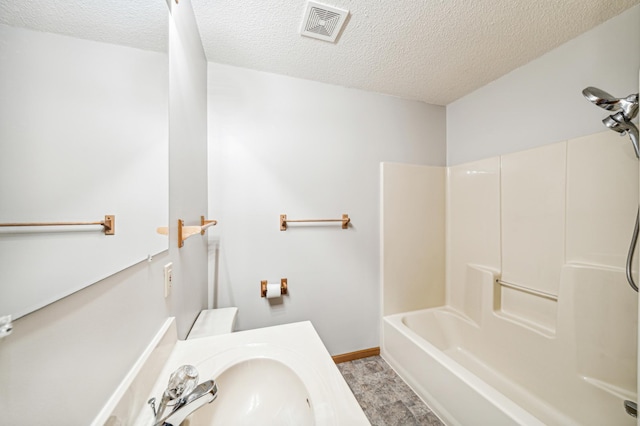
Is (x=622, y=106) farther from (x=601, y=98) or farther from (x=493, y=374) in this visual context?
(x=493, y=374)

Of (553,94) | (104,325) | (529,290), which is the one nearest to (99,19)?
(104,325)

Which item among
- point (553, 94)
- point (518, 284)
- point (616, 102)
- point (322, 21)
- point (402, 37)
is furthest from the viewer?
point (518, 284)

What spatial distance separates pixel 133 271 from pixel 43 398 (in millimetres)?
313

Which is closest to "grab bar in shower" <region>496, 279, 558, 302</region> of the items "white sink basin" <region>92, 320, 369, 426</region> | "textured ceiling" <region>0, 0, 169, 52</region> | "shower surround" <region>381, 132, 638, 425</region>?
"shower surround" <region>381, 132, 638, 425</region>

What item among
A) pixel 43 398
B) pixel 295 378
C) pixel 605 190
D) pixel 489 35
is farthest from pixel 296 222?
pixel 605 190

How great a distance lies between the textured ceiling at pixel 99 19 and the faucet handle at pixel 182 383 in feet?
2.34

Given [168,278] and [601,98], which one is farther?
[601,98]

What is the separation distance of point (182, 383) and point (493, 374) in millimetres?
2094

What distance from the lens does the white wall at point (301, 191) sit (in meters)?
1.62

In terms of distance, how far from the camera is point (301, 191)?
1777 mm

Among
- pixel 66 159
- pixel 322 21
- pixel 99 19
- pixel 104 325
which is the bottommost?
pixel 104 325

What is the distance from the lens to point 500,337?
167cm

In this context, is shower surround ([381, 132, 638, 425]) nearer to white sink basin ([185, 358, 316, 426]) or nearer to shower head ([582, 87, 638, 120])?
shower head ([582, 87, 638, 120])

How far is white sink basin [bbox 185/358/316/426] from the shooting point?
73 cm
